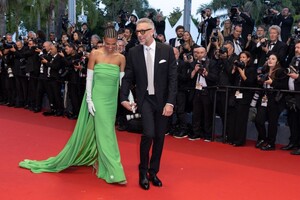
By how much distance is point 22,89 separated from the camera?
35.3 ft

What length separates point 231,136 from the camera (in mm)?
6980

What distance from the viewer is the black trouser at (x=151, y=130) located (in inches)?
171

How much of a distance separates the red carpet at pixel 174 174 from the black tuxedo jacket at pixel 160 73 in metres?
0.98

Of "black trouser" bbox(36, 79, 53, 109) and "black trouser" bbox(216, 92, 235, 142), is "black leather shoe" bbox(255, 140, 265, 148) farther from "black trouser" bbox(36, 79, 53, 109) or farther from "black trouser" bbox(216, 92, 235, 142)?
"black trouser" bbox(36, 79, 53, 109)

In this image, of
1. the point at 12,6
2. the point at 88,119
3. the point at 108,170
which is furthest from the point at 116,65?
the point at 12,6

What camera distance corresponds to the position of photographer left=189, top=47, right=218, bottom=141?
273 inches

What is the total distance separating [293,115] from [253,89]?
74 centimetres

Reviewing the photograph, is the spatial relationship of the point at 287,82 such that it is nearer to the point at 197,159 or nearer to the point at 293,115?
the point at 293,115

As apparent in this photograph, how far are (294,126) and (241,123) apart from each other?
2.71 ft

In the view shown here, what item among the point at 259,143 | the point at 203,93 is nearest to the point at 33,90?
the point at 203,93

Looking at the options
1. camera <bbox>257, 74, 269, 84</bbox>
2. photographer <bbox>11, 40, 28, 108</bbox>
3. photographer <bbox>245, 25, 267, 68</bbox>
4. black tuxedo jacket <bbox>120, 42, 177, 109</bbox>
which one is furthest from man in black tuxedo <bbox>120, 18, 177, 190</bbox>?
photographer <bbox>11, 40, 28, 108</bbox>

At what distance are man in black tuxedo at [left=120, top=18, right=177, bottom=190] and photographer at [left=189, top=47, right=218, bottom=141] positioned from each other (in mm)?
2562

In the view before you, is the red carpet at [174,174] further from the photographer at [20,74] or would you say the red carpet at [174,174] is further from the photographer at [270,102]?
the photographer at [20,74]

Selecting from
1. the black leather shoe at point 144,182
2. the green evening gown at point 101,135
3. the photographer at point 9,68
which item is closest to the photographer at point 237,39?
the green evening gown at point 101,135
